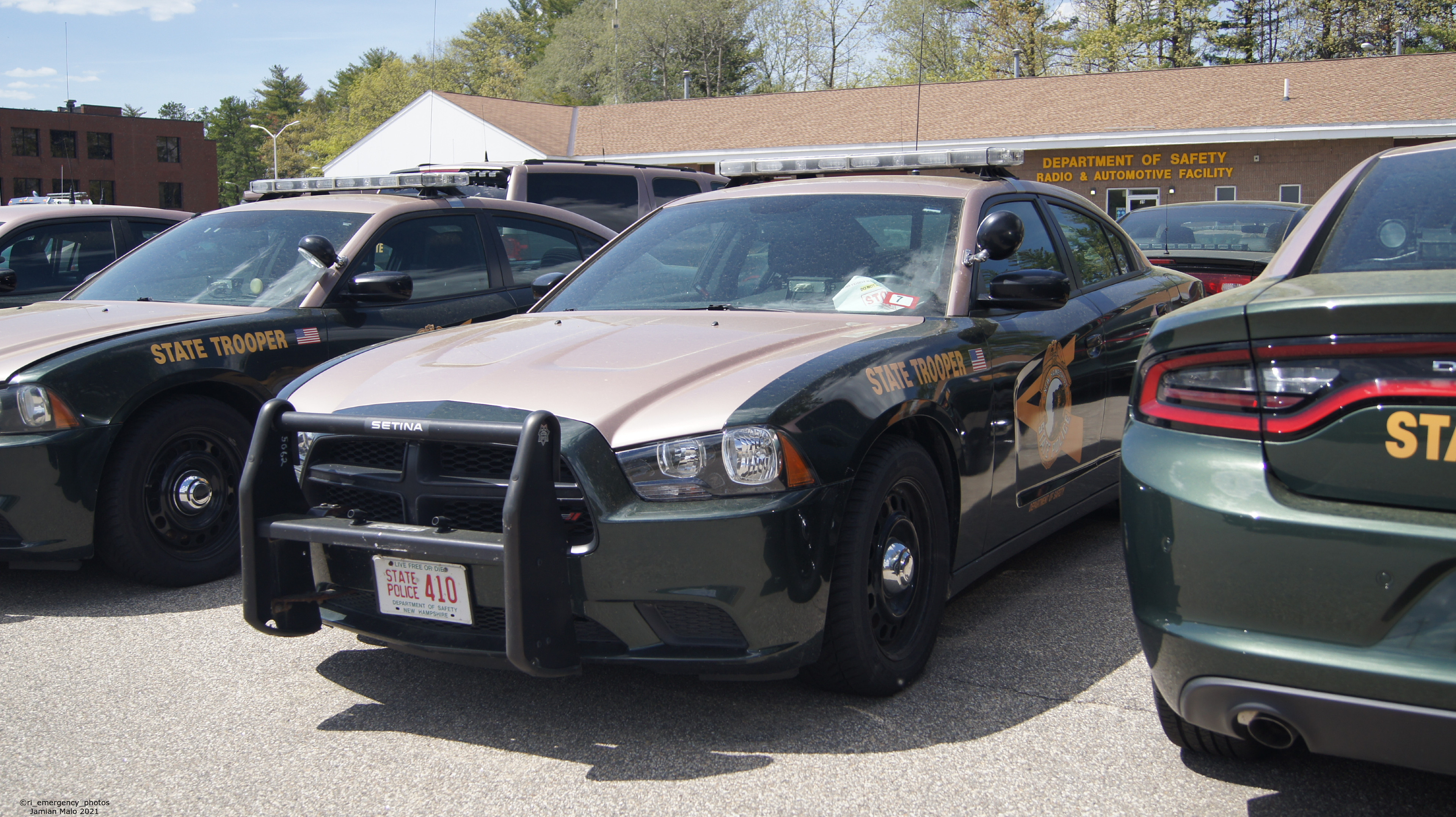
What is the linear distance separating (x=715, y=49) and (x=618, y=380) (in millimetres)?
66503

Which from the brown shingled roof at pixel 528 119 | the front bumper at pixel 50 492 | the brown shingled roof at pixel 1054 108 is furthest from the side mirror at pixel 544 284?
the brown shingled roof at pixel 528 119

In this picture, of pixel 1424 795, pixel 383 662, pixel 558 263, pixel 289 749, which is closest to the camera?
pixel 1424 795

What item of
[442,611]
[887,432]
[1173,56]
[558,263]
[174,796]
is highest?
[1173,56]

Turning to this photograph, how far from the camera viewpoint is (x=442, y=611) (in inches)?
122

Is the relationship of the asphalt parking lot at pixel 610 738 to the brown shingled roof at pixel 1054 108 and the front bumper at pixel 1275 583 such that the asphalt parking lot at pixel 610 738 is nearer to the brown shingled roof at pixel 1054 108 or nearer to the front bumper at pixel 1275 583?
the front bumper at pixel 1275 583

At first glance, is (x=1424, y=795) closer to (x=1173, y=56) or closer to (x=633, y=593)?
(x=633, y=593)

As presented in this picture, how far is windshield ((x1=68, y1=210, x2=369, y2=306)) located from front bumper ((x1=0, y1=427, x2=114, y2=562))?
1.18 meters

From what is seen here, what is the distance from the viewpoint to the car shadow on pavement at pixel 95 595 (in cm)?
456

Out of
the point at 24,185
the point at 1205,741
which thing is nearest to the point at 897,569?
the point at 1205,741

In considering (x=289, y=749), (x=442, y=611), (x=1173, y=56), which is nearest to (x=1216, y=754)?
(x=442, y=611)

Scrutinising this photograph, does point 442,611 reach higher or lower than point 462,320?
lower

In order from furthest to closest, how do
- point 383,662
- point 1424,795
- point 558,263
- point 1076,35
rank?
1. point 1076,35
2. point 558,263
3. point 383,662
4. point 1424,795

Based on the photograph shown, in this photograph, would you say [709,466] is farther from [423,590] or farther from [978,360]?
[978,360]

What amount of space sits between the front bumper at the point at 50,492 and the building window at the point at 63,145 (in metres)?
79.2
